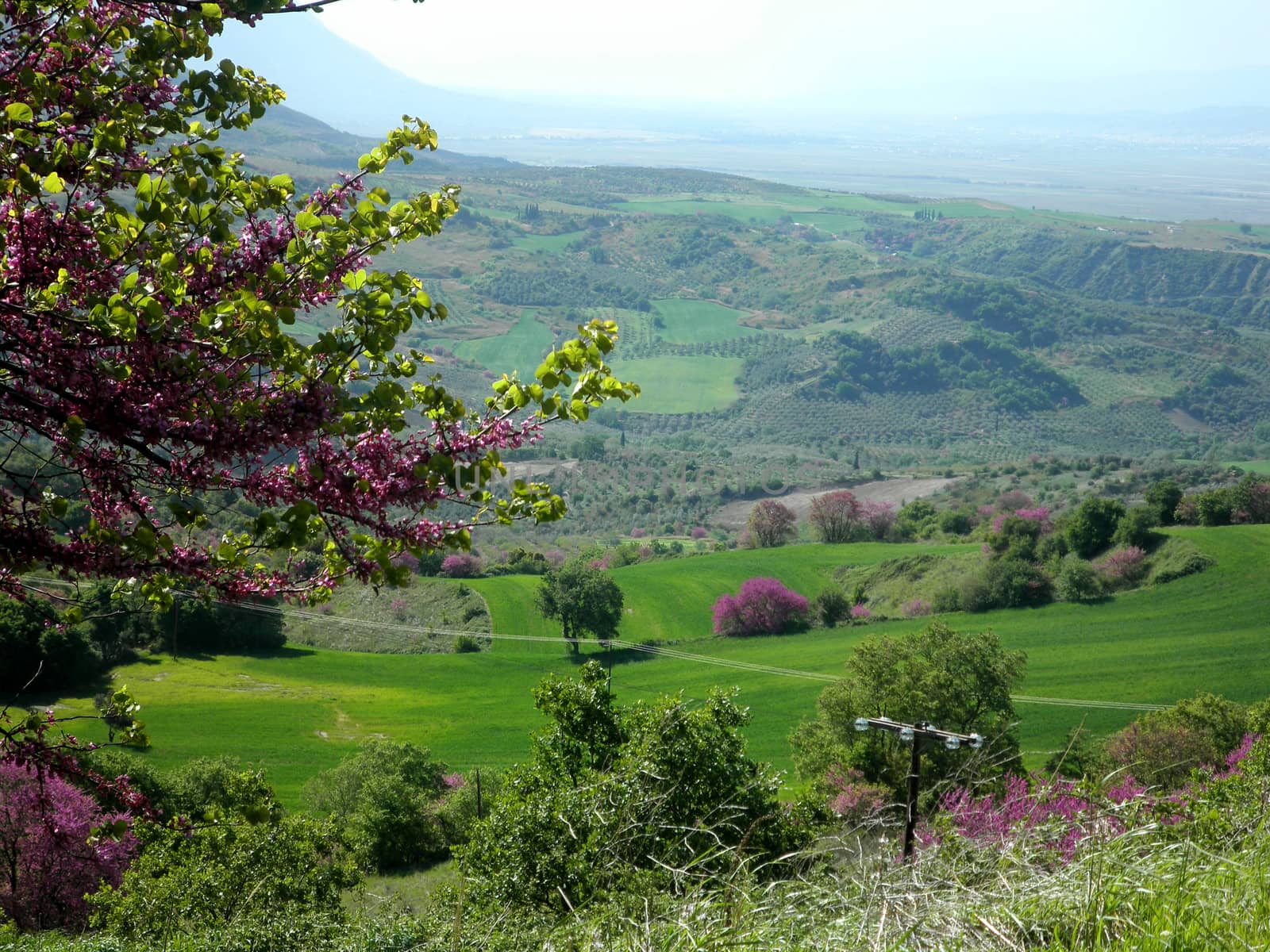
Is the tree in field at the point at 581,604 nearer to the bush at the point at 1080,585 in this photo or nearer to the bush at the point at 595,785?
the bush at the point at 1080,585

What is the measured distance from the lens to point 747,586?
60.9 meters

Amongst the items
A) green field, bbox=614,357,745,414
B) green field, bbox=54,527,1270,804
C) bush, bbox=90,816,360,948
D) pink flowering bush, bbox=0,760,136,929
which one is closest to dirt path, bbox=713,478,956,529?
green field, bbox=614,357,745,414

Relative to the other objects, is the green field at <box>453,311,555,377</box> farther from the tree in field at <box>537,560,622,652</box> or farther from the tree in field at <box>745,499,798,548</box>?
the tree in field at <box>537,560,622,652</box>

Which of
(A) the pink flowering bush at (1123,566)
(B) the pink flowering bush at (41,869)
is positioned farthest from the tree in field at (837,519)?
(B) the pink flowering bush at (41,869)

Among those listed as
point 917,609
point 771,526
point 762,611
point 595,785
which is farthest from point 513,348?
point 595,785

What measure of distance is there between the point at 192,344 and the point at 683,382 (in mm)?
169344

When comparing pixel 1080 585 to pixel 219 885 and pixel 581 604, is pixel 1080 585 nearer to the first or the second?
pixel 581 604

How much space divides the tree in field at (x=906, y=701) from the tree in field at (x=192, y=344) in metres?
27.1

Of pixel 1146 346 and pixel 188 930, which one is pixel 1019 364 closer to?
pixel 1146 346

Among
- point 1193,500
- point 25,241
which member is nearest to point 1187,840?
point 25,241

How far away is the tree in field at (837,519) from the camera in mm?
79750

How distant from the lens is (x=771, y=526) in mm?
85000

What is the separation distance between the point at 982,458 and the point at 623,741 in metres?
132

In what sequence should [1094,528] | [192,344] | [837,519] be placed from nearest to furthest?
[192,344] < [1094,528] < [837,519]
